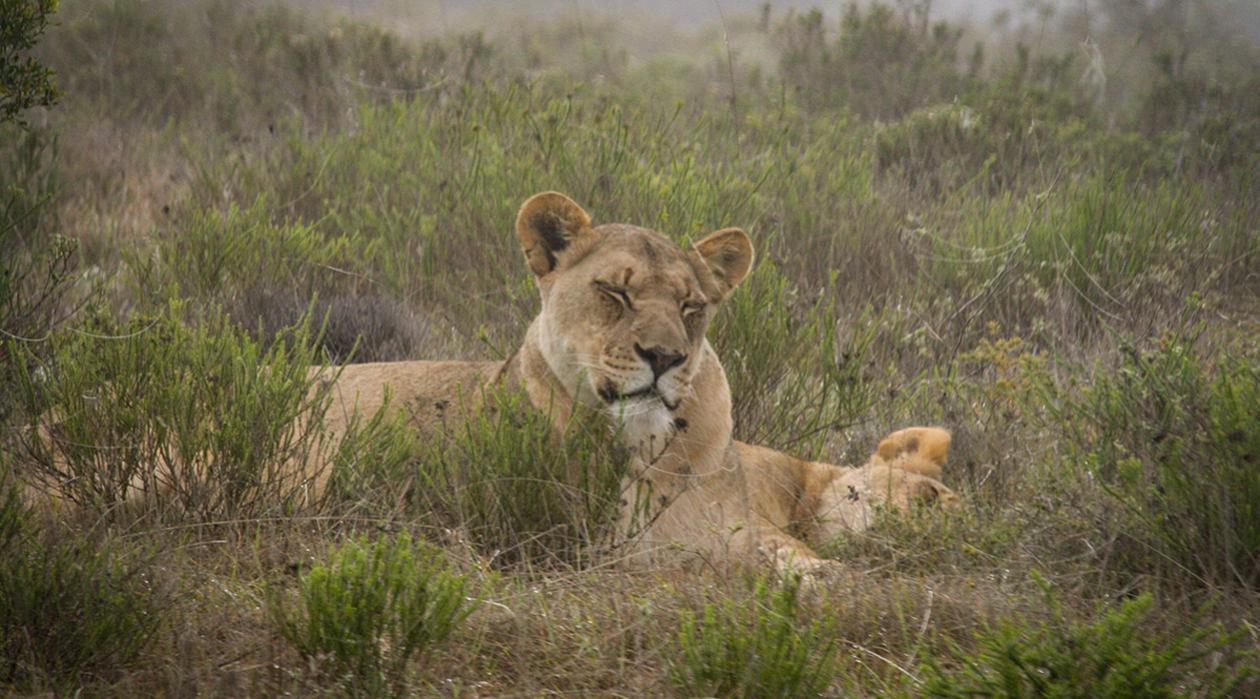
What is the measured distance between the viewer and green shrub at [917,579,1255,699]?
A: 8.79ft

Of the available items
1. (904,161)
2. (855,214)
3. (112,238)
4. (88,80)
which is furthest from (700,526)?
(88,80)

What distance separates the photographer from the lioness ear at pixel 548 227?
4602 millimetres

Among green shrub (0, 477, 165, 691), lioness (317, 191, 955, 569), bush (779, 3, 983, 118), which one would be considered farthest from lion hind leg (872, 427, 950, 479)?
bush (779, 3, 983, 118)

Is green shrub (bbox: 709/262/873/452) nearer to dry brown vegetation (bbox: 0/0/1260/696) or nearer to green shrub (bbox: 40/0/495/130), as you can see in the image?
dry brown vegetation (bbox: 0/0/1260/696)

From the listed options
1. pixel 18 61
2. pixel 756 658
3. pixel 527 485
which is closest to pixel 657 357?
pixel 527 485

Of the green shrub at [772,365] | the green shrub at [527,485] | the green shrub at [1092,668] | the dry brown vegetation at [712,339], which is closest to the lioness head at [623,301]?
the green shrub at [527,485]

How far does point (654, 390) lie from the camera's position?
4.15 metres

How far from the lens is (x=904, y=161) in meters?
9.95

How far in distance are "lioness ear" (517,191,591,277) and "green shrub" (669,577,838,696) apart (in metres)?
1.94

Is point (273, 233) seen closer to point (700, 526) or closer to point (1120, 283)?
point (700, 526)

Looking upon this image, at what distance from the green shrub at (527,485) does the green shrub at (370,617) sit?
1003 mm

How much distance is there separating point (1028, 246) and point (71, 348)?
16.7ft

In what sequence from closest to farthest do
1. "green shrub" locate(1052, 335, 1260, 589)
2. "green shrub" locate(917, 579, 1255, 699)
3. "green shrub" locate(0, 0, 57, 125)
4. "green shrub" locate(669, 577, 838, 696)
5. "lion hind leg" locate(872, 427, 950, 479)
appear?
"green shrub" locate(917, 579, 1255, 699)
"green shrub" locate(669, 577, 838, 696)
"green shrub" locate(1052, 335, 1260, 589)
"green shrub" locate(0, 0, 57, 125)
"lion hind leg" locate(872, 427, 950, 479)

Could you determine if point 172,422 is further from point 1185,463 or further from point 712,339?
point 1185,463
